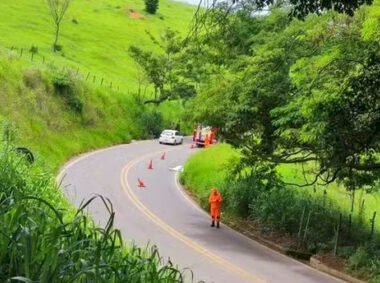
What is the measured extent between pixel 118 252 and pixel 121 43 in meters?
72.7

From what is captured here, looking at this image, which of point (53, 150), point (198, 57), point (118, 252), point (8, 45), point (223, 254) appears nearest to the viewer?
point (118, 252)

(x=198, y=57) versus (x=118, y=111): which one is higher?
(x=198, y=57)

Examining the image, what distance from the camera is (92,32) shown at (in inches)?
3017

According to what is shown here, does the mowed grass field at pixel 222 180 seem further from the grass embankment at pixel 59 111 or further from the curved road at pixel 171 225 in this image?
the grass embankment at pixel 59 111

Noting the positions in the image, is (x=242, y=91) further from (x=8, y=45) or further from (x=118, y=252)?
(x=8, y=45)

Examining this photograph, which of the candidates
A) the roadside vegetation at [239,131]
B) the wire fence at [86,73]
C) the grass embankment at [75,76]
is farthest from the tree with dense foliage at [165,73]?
the wire fence at [86,73]

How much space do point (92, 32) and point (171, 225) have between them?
2264 inches

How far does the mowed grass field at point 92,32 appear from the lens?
2382 inches

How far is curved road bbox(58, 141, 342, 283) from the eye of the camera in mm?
17406

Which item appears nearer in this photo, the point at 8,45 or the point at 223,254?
the point at 223,254

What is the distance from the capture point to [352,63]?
49.5 feet

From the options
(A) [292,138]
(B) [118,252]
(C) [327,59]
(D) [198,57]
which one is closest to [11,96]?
(D) [198,57]

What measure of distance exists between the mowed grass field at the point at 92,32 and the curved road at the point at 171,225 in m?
21.1

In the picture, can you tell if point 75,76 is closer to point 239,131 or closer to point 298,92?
point 239,131
